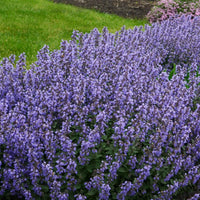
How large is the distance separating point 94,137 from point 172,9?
8919mm

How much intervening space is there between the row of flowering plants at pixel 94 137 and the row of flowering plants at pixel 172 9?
23.3 ft

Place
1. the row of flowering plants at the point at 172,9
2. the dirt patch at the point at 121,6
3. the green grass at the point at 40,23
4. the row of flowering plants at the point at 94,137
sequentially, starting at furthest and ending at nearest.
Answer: the dirt patch at the point at 121,6 < the row of flowering plants at the point at 172,9 < the green grass at the point at 40,23 < the row of flowering plants at the point at 94,137

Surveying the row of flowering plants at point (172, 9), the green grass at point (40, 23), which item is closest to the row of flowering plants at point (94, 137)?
the green grass at point (40, 23)

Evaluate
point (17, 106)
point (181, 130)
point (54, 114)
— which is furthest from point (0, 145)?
point (181, 130)

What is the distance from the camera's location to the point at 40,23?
9695 mm

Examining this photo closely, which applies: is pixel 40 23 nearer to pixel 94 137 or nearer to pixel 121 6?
pixel 121 6

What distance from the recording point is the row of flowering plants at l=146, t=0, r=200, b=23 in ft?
34.5

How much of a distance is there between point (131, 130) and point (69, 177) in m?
0.77

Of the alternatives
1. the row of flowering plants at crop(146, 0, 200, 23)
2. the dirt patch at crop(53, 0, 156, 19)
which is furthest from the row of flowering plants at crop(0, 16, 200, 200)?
the dirt patch at crop(53, 0, 156, 19)

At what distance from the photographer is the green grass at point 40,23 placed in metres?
7.79

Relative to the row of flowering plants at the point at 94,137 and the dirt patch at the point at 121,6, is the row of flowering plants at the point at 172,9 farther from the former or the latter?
the row of flowering plants at the point at 94,137

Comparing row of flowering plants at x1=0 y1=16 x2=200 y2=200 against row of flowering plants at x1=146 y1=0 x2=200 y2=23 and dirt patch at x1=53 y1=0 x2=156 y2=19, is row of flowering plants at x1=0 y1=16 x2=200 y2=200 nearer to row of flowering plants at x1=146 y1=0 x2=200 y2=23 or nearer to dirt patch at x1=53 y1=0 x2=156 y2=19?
row of flowering plants at x1=146 y1=0 x2=200 y2=23

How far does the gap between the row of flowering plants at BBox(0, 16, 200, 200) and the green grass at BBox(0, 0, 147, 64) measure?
11.6 ft

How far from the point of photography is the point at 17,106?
10.9 feet
